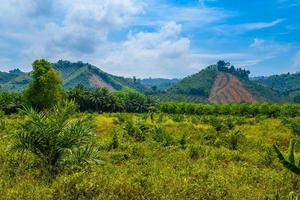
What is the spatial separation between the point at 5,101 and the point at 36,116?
74.6m

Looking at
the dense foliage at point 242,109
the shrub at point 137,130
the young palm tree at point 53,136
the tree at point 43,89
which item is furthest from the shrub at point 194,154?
the dense foliage at point 242,109

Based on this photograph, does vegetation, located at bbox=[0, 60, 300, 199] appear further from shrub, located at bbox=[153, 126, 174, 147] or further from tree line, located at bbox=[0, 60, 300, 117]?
tree line, located at bbox=[0, 60, 300, 117]

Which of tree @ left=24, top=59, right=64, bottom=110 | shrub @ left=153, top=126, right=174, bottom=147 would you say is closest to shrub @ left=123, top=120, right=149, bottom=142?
shrub @ left=153, top=126, right=174, bottom=147

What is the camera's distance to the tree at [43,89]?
71.9 m

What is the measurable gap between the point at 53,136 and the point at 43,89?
5443cm

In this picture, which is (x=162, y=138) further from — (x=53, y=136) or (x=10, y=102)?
(x=10, y=102)

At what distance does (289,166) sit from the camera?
37.0 feet

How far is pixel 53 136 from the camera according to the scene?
1983 centimetres

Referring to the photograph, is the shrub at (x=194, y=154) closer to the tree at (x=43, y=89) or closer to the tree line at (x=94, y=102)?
the tree line at (x=94, y=102)

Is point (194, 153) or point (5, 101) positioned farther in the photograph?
point (5, 101)

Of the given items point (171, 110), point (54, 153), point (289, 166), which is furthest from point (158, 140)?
point (171, 110)

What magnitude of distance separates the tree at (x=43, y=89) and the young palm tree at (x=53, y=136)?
52070 millimetres

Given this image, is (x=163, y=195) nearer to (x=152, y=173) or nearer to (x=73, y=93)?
(x=152, y=173)

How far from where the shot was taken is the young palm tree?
19.8m
